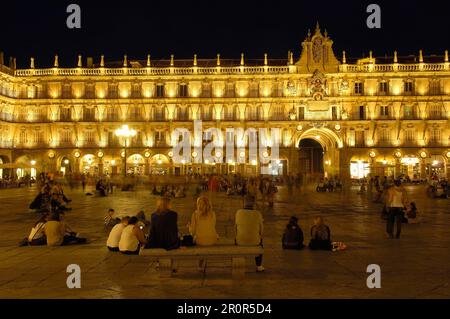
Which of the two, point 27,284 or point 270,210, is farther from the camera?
point 270,210

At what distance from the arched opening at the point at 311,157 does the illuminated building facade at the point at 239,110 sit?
2988 millimetres

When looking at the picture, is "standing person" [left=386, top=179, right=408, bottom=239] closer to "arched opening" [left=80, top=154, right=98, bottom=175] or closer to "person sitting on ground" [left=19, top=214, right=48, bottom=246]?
"person sitting on ground" [left=19, top=214, right=48, bottom=246]

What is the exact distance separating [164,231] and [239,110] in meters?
53.0

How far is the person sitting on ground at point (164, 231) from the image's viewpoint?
8.88 metres

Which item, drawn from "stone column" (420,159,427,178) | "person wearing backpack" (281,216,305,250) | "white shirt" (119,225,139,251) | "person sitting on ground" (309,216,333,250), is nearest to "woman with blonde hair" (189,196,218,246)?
"white shirt" (119,225,139,251)

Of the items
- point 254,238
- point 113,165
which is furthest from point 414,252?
point 113,165

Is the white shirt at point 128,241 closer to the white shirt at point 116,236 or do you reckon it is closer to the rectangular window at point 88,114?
the white shirt at point 116,236

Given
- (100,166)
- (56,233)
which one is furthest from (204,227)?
(100,166)

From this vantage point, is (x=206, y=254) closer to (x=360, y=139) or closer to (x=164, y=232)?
(x=164, y=232)

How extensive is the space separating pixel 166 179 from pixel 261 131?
17.6 metres

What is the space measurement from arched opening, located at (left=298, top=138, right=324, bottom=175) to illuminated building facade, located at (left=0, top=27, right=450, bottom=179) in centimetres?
299

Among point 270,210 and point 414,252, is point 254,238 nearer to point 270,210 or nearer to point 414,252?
point 414,252
